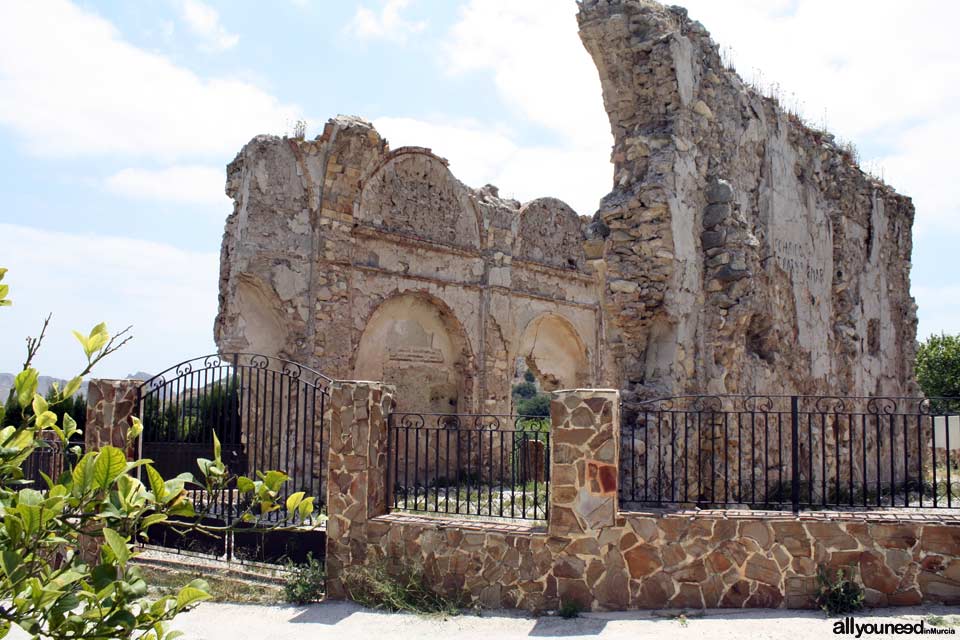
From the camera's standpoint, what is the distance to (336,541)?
786 centimetres

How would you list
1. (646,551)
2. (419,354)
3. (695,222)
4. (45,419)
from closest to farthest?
(45,419)
(646,551)
(695,222)
(419,354)

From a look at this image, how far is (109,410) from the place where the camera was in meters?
9.36

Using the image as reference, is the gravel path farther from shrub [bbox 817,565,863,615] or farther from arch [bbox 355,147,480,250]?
arch [bbox 355,147,480,250]

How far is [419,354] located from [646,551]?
33.3 feet

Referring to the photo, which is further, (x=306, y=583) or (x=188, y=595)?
(x=306, y=583)

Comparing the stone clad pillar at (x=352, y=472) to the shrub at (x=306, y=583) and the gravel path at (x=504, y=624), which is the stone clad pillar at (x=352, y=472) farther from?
the gravel path at (x=504, y=624)

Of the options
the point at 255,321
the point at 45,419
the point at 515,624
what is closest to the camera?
the point at 45,419

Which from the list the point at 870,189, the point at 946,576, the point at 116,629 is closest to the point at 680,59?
the point at 946,576

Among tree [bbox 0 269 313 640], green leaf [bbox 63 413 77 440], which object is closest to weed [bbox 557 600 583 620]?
tree [bbox 0 269 313 640]

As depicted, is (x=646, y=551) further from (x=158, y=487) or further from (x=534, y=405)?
(x=534, y=405)

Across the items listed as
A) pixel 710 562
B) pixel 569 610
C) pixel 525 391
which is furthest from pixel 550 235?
pixel 525 391

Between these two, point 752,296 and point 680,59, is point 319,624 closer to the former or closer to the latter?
point 752,296

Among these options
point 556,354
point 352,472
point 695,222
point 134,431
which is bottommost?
point 352,472

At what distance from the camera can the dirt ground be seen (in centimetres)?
619
